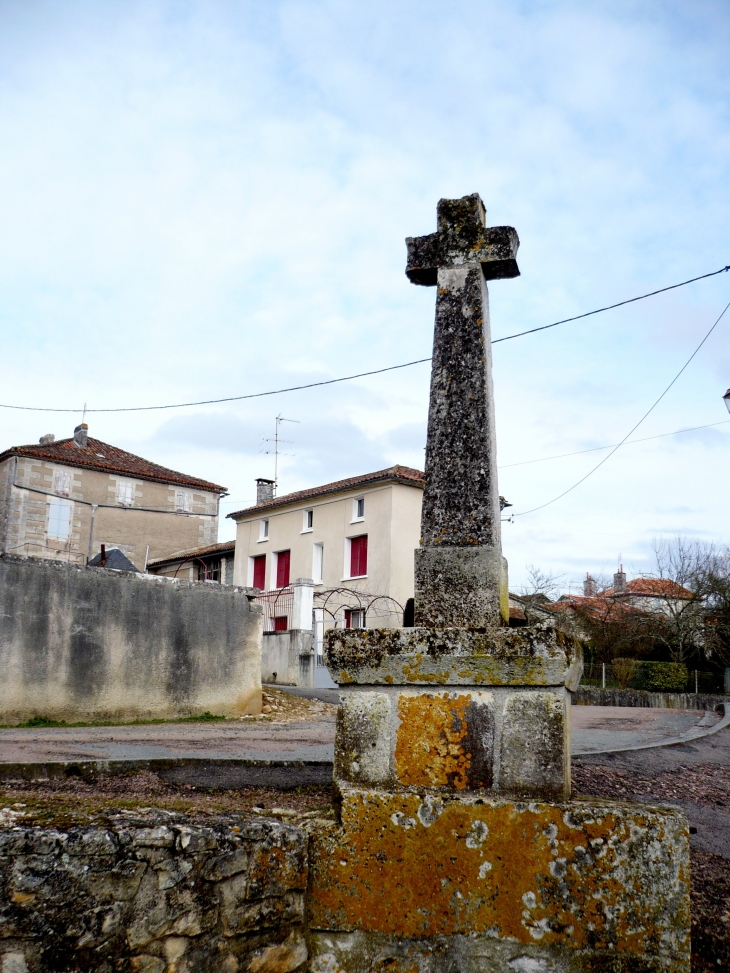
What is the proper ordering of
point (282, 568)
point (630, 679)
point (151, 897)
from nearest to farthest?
point (151, 897) < point (630, 679) < point (282, 568)

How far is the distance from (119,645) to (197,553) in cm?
2538

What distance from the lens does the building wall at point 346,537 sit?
28.7 m

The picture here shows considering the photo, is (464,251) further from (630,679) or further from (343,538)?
(343,538)

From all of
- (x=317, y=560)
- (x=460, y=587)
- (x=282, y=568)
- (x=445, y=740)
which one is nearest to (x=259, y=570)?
(x=282, y=568)

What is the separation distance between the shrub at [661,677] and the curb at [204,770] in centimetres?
2340

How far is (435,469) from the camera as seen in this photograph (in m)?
3.30

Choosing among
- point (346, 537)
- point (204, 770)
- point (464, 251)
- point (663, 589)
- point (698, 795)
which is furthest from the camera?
point (663, 589)

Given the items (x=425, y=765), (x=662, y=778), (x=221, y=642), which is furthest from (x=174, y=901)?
(x=221, y=642)

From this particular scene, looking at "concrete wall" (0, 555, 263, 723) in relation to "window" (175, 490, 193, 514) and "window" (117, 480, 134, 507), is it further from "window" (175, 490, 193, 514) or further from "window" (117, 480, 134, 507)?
"window" (175, 490, 193, 514)

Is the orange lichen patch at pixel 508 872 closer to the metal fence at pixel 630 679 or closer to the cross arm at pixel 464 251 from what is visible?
the cross arm at pixel 464 251

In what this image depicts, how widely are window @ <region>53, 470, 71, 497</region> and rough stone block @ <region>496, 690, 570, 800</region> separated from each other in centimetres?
3498

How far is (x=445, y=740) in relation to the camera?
286 cm

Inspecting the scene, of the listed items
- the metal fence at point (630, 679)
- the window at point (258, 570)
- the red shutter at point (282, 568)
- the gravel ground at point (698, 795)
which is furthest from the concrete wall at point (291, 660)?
the window at point (258, 570)

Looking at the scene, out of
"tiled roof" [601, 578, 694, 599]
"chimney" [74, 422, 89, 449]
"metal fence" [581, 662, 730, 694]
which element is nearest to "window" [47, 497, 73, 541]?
"chimney" [74, 422, 89, 449]
